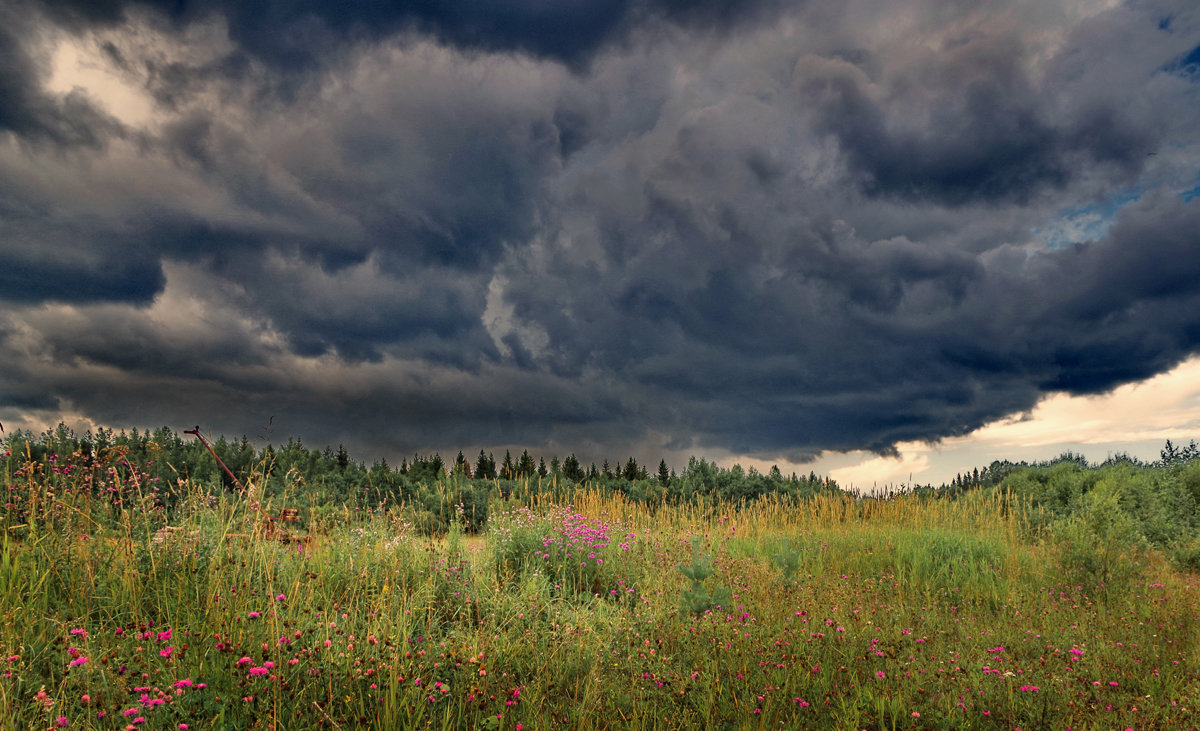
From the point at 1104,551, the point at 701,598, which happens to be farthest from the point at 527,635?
the point at 1104,551

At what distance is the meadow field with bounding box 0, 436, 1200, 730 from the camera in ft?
11.0

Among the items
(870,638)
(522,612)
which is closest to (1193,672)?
(870,638)

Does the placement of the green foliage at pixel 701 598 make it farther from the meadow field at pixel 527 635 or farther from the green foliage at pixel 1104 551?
the green foliage at pixel 1104 551

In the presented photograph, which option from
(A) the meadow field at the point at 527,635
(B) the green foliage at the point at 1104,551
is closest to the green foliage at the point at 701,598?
(A) the meadow field at the point at 527,635

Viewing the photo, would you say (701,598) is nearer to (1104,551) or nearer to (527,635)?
(527,635)

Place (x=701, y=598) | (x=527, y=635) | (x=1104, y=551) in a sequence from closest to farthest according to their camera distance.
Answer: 1. (x=527, y=635)
2. (x=701, y=598)
3. (x=1104, y=551)

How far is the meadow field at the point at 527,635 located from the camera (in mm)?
3346

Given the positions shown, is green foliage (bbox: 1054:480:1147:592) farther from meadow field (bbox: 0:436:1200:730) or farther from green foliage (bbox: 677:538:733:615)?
green foliage (bbox: 677:538:733:615)

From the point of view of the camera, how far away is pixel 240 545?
5180mm

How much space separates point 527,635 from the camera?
5.12 metres

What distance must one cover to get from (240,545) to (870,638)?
204 inches

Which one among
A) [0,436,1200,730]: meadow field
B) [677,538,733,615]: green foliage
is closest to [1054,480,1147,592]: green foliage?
[0,436,1200,730]: meadow field

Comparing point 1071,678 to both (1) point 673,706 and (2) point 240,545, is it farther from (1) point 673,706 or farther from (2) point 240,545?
(2) point 240,545

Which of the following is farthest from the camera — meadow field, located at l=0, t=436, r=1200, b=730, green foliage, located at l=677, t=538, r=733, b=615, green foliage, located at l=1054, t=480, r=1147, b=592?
green foliage, located at l=1054, t=480, r=1147, b=592
